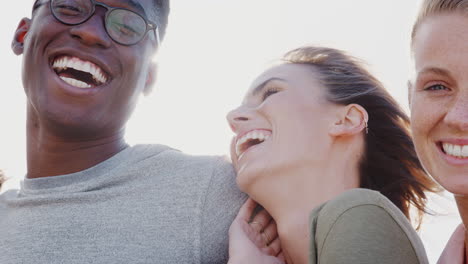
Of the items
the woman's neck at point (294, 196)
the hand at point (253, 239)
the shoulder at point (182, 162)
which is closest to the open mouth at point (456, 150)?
the woman's neck at point (294, 196)

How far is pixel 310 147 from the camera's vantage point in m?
2.79

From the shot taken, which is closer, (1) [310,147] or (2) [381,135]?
(1) [310,147]

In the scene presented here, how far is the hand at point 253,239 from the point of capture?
2.46 meters

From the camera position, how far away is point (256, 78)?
3275 mm

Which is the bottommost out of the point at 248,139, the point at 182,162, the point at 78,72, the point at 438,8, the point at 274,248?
the point at 274,248

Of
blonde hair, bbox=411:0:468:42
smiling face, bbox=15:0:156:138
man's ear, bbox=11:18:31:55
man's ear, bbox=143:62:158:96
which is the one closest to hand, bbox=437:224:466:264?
blonde hair, bbox=411:0:468:42

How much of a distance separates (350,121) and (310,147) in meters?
0.33

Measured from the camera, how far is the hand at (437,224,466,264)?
2303 mm

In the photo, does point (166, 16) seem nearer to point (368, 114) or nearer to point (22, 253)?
point (368, 114)

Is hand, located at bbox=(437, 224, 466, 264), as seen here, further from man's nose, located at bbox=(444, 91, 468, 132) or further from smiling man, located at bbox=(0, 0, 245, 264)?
smiling man, located at bbox=(0, 0, 245, 264)

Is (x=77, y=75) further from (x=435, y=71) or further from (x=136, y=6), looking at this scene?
(x=435, y=71)

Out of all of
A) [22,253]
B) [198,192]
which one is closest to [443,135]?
[198,192]

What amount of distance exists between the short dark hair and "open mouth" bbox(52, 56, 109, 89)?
50.6 inches

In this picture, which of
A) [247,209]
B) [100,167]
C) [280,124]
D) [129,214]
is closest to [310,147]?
[280,124]
